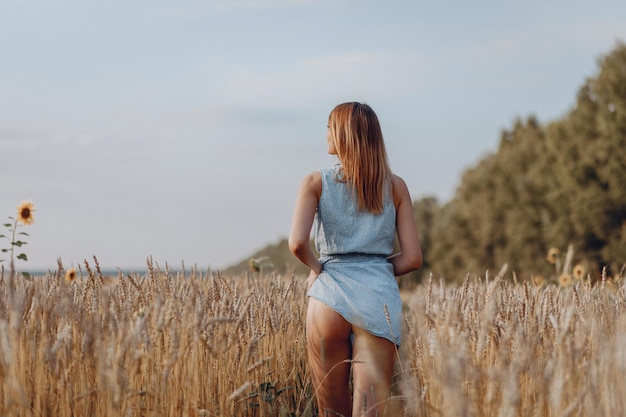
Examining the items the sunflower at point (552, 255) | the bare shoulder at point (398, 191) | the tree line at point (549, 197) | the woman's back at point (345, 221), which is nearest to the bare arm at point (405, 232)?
the bare shoulder at point (398, 191)

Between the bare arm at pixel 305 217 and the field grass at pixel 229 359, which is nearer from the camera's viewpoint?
the field grass at pixel 229 359

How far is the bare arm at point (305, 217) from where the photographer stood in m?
3.88

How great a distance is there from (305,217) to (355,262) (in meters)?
0.39

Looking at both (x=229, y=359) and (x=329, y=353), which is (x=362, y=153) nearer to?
(x=329, y=353)

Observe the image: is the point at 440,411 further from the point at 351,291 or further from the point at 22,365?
the point at 22,365

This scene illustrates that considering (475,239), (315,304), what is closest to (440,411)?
(315,304)

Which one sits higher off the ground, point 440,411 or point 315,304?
point 315,304

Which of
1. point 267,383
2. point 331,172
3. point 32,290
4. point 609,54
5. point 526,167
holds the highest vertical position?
point 609,54

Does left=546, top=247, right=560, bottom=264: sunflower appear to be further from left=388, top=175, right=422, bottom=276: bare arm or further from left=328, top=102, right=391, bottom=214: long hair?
left=328, top=102, right=391, bottom=214: long hair

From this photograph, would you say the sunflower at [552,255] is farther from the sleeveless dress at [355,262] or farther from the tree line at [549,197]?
the tree line at [549,197]

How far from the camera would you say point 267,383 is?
4.38 meters

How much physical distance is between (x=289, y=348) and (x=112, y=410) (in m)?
2.15

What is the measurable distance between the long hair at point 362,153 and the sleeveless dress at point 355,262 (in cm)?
5

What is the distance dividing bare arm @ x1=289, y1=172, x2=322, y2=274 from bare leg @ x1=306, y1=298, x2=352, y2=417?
260 millimetres
